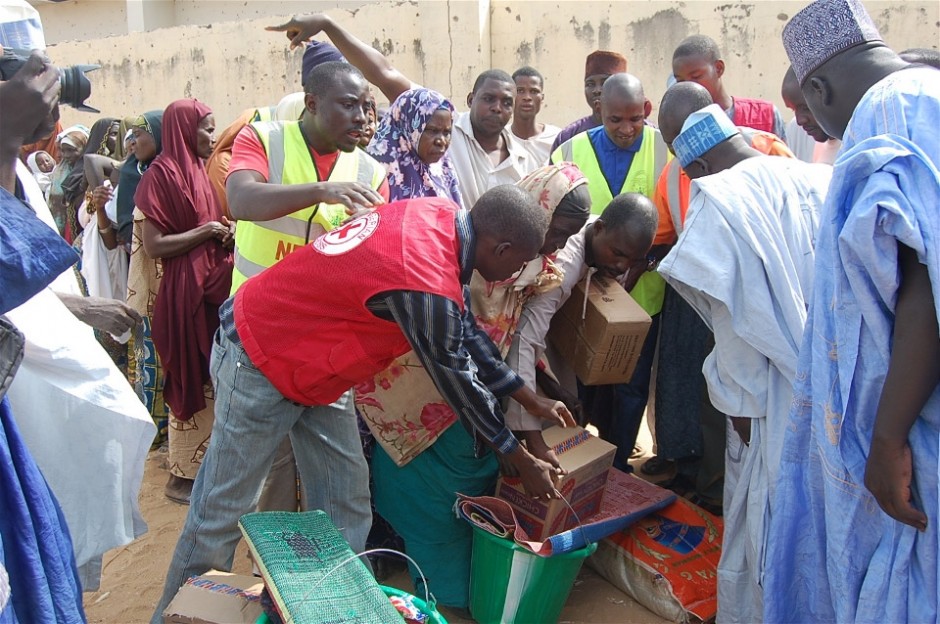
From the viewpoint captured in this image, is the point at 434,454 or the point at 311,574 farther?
the point at 434,454

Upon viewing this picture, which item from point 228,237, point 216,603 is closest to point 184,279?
point 228,237

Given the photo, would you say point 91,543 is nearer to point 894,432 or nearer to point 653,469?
point 894,432

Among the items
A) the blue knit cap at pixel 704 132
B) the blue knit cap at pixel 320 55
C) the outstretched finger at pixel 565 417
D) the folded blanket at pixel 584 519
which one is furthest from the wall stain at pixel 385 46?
the outstretched finger at pixel 565 417

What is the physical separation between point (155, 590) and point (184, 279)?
1.56 meters

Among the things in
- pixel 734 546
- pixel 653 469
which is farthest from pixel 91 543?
pixel 653 469

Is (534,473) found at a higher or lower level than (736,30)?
lower

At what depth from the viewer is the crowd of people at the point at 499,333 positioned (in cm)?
176

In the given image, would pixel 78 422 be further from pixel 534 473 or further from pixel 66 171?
pixel 66 171

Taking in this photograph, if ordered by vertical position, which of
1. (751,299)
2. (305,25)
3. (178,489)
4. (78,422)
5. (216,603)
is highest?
(305,25)

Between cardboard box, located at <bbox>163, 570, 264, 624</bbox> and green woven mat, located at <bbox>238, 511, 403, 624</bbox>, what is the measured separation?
0.15m

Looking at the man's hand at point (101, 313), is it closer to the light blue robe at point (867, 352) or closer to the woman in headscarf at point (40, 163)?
the light blue robe at point (867, 352)

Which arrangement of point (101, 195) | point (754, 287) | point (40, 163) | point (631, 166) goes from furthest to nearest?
point (40, 163) < point (101, 195) < point (631, 166) < point (754, 287)

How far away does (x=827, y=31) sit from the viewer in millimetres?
1997

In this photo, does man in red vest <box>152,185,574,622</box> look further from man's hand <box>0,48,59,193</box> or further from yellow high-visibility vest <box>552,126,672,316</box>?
yellow high-visibility vest <box>552,126,672,316</box>
